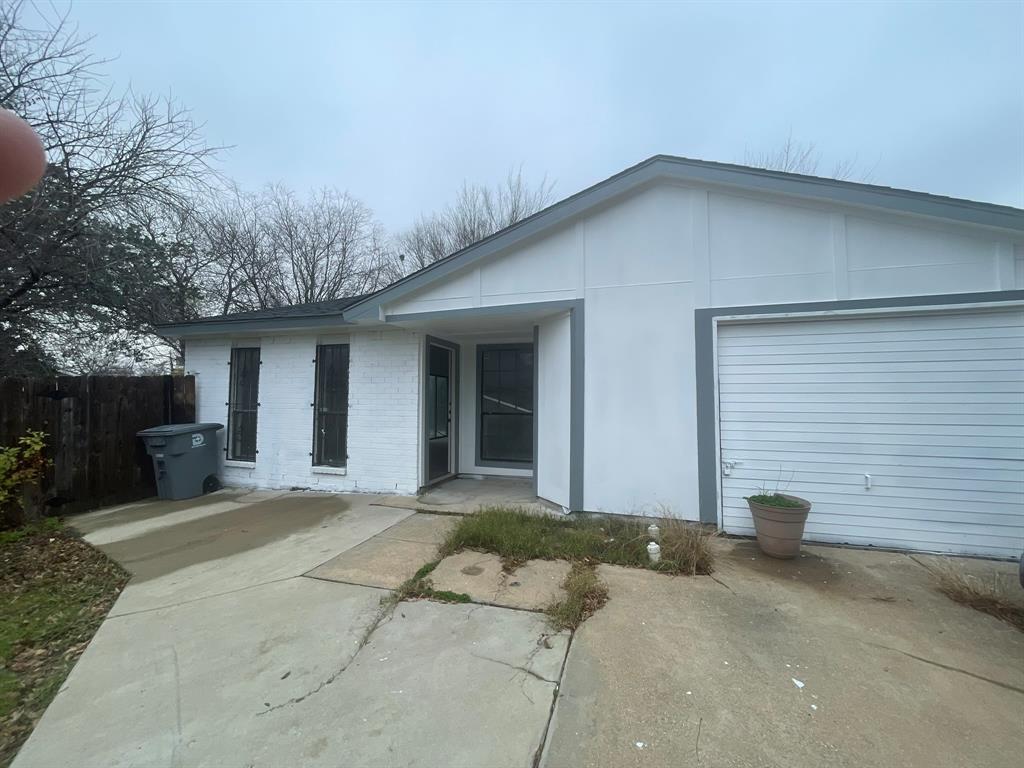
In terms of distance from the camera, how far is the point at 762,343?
4.58 meters

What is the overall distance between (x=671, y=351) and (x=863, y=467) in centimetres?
224

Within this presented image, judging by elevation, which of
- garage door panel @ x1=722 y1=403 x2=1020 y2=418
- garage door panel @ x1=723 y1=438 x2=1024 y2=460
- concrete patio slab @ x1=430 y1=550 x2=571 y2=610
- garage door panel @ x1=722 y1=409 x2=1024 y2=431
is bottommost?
concrete patio slab @ x1=430 y1=550 x2=571 y2=610

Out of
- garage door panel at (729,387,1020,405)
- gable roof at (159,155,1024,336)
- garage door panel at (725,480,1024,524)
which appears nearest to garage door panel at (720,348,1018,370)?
garage door panel at (729,387,1020,405)

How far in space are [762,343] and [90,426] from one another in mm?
9057

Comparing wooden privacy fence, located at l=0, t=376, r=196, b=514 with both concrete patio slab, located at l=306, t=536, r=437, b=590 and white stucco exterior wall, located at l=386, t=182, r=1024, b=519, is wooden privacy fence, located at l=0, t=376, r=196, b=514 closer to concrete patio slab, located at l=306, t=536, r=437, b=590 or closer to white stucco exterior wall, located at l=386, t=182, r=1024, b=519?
concrete patio slab, located at l=306, t=536, r=437, b=590

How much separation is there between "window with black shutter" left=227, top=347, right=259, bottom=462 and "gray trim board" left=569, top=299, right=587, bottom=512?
5.60 meters

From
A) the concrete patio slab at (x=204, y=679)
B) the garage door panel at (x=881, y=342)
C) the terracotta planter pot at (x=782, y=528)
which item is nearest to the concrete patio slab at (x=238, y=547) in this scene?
the concrete patio slab at (x=204, y=679)

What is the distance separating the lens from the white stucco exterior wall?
409 cm

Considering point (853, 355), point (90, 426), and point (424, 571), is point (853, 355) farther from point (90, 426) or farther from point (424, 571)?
point (90, 426)

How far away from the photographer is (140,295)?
27.6 ft

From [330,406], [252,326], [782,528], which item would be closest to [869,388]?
[782,528]

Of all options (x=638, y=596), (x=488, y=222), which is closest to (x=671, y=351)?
(x=638, y=596)

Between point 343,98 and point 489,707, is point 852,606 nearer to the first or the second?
point 489,707

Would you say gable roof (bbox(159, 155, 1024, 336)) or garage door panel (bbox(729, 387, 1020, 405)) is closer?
gable roof (bbox(159, 155, 1024, 336))
